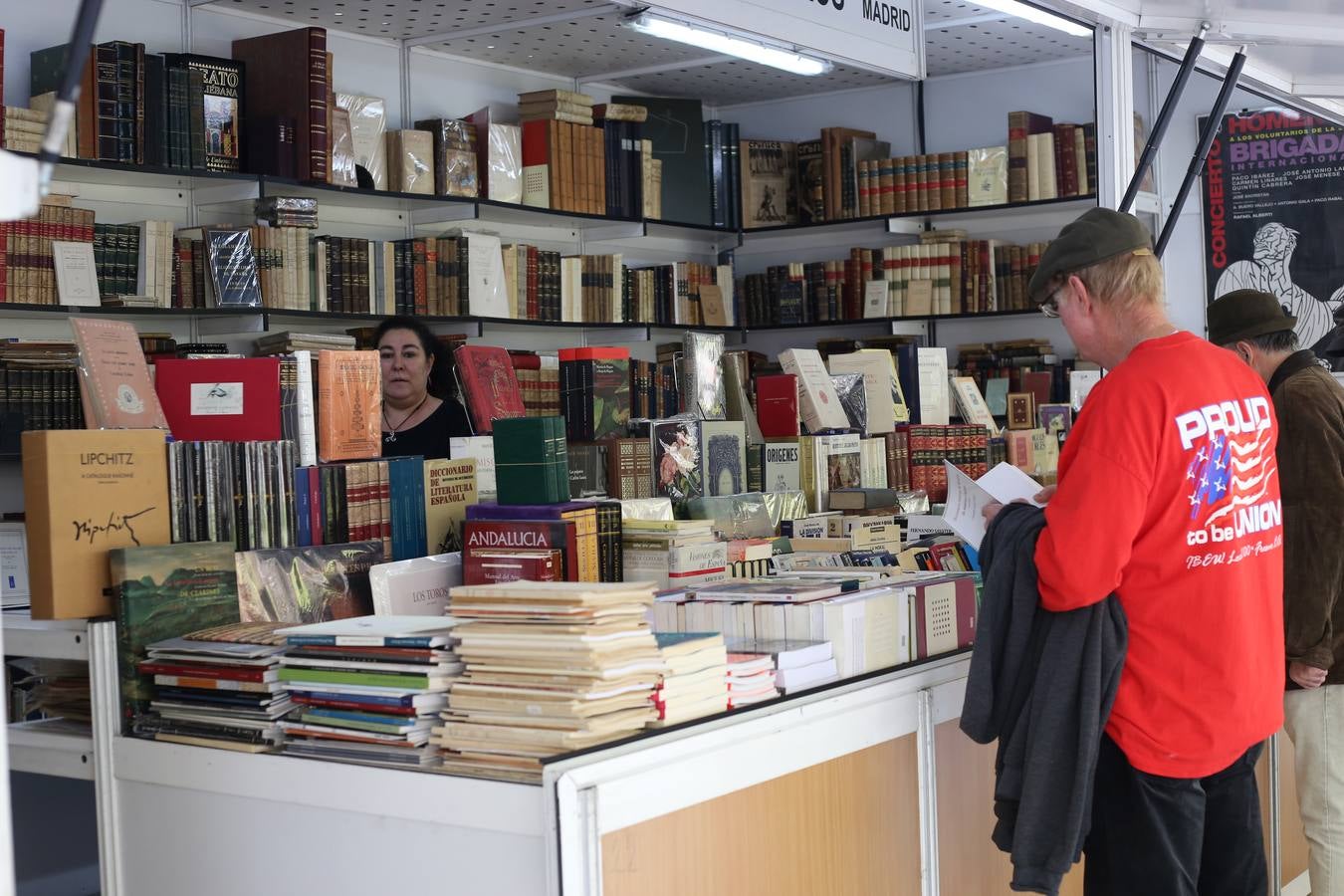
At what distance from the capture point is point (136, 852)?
2504 millimetres

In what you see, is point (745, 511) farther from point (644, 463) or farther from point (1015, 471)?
point (1015, 471)

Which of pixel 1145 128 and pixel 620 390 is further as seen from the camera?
pixel 1145 128

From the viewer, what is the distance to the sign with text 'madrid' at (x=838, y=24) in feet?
11.9

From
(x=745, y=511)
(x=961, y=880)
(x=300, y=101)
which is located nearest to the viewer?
(x=961, y=880)

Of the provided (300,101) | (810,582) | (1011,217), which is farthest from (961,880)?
(1011,217)

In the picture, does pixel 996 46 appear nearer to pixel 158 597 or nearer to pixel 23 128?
pixel 23 128

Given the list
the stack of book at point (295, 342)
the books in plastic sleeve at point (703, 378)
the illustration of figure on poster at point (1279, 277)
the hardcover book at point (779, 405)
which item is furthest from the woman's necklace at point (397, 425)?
the illustration of figure on poster at point (1279, 277)

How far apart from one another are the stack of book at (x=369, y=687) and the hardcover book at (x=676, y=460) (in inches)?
55.4

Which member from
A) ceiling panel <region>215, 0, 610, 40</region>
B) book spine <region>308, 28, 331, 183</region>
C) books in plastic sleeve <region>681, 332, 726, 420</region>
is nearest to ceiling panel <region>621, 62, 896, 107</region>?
ceiling panel <region>215, 0, 610, 40</region>

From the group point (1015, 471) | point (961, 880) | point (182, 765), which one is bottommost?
point (961, 880)

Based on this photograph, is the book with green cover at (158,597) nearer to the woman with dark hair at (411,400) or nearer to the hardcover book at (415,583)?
the hardcover book at (415,583)

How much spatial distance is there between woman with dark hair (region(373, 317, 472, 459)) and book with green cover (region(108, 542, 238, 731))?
213cm

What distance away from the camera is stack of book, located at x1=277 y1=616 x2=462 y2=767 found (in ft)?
6.94

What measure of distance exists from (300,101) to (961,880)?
3750mm
